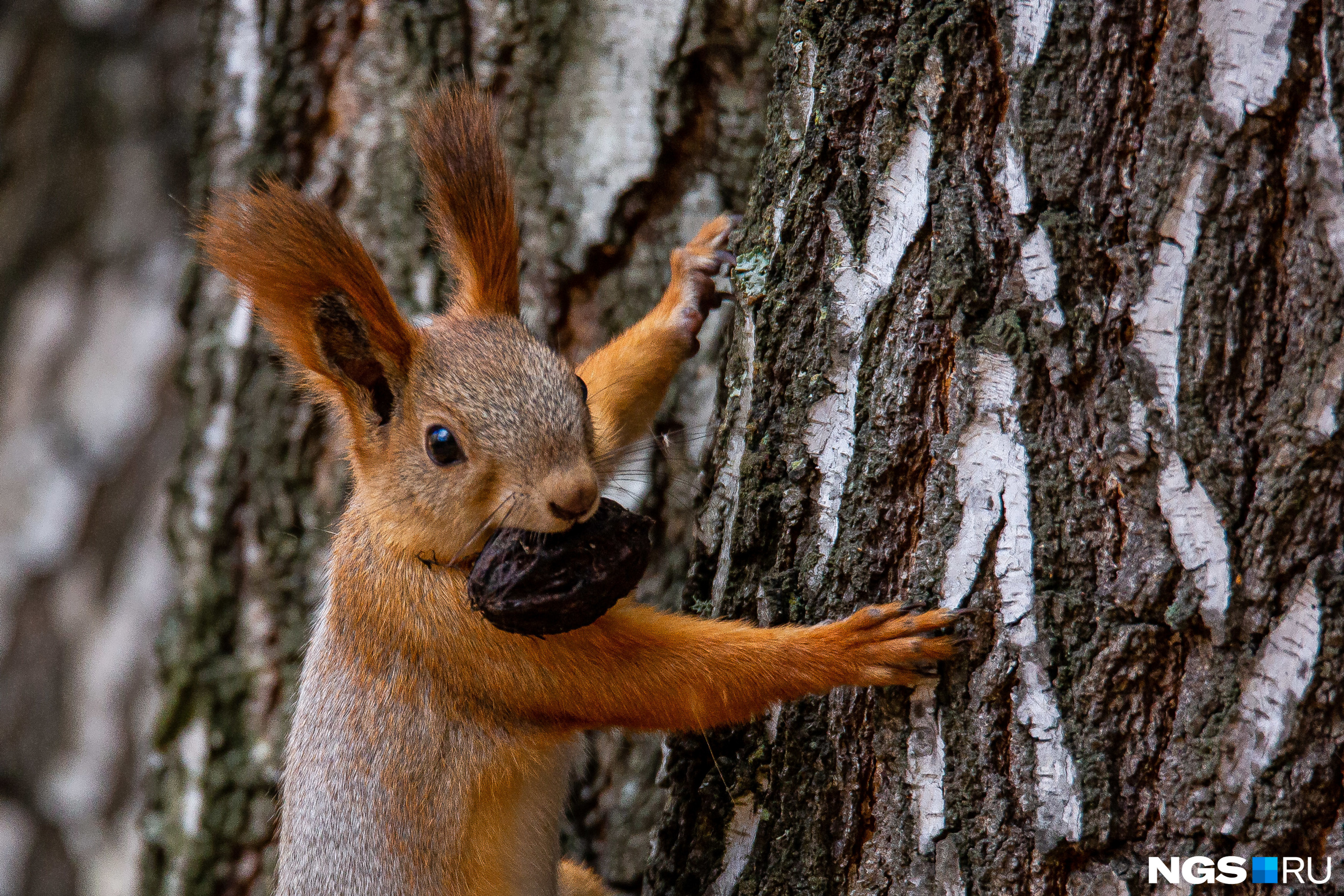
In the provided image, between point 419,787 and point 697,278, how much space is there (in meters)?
1.13

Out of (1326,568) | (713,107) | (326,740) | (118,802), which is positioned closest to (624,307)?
(713,107)

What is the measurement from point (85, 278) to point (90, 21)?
86 centimetres

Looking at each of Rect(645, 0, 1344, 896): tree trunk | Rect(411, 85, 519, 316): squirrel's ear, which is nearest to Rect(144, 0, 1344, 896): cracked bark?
Rect(645, 0, 1344, 896): tree trunk

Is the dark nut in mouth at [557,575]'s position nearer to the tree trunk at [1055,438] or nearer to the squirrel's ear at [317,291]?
the tree trunk at [1055,438]

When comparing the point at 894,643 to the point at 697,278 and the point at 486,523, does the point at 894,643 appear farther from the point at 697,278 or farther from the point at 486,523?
the point at 697,278

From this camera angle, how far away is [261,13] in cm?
296

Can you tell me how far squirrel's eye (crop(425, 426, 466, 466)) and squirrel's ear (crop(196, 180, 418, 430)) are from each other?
0.16 m

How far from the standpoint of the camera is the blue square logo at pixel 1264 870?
4.51ft

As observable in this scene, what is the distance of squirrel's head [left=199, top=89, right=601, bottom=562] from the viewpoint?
5.99 feet

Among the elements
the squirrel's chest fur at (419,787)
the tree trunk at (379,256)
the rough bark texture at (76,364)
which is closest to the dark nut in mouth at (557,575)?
the squirrel's chest fur at (419,787)

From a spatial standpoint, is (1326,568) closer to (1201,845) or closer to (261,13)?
(1201,845)

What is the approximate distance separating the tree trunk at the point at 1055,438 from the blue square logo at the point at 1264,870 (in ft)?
0.04

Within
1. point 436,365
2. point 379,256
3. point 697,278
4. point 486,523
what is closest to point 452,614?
point 486,523

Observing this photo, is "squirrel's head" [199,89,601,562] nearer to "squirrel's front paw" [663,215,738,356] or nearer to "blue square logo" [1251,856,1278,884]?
"squirrel's front paw" [663,215,738,356]
